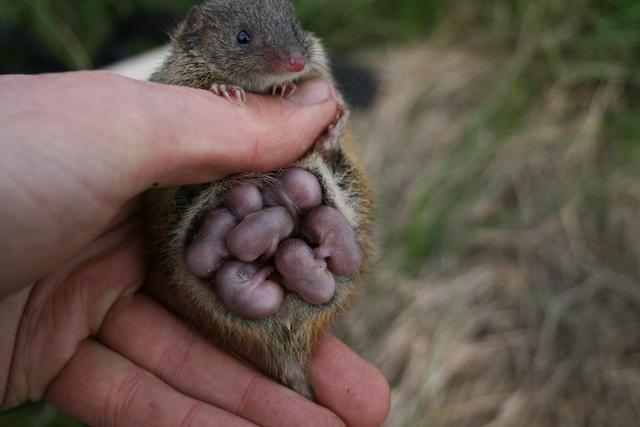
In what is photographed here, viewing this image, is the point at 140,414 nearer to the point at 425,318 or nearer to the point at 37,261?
the point at 37,261

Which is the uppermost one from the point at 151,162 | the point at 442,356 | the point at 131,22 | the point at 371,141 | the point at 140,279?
the point at 151,162

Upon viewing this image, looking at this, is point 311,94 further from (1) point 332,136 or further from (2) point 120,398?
(2) point 120,398

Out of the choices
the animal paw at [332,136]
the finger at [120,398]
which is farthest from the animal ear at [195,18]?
the finger at [120,398]

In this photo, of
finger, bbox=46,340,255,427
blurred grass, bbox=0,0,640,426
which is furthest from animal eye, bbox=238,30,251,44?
blurred grass, bbox=0,0,640,426

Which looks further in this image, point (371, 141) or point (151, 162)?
point (371, 141)

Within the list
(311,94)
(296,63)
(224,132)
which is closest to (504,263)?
(311,94)

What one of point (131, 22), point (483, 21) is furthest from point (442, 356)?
point (131, 22)
